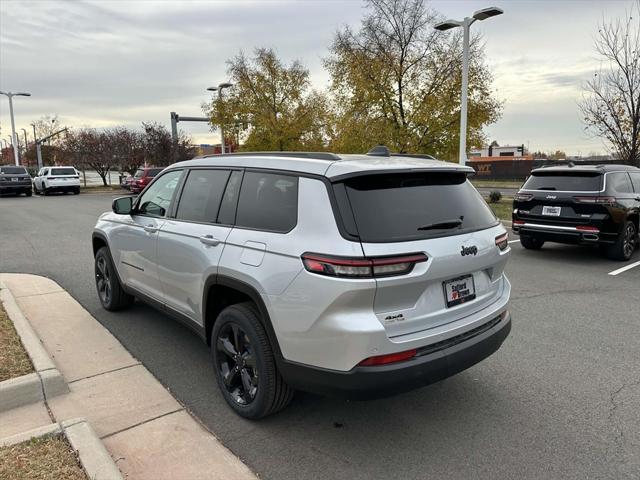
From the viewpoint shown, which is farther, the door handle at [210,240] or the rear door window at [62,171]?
the rear door window at [62,171]

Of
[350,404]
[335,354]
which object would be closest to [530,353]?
[350,404]

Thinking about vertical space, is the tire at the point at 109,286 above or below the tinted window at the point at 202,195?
below

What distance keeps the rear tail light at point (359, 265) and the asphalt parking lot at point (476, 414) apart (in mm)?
1174

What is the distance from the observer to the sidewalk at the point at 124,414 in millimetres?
2793

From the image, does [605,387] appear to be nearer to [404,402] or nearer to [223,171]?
[404,402]

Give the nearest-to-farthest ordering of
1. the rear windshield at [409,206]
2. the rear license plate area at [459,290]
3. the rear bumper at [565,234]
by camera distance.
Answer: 1. the rear windshield at [409,206]
2. the rear license plate area at [459,290]
3. the rear bumper at [565,234]

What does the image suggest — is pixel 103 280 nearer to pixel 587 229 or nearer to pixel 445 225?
pixel 445 225

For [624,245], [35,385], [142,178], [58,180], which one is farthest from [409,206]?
[58,180]

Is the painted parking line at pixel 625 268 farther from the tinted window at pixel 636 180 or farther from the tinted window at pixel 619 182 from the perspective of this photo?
the tinted window at pixel 636 180

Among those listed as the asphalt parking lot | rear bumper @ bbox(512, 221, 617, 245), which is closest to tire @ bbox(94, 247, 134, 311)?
the asphalt parking lot

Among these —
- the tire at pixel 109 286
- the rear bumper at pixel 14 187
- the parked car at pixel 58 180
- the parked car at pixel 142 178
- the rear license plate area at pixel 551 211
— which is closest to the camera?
the tire at pixel 109 286

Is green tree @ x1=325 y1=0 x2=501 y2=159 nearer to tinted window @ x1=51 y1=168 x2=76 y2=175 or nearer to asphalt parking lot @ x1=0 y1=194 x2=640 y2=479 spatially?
asphalt parking lot @ x1=0 y1=194 x2=640 y2=479

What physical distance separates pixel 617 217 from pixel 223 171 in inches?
293

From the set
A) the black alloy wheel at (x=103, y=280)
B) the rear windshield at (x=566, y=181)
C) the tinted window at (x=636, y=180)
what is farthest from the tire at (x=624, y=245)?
the black alloy wheel at (x=103, y=280)
